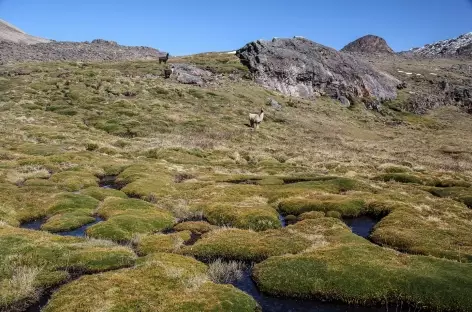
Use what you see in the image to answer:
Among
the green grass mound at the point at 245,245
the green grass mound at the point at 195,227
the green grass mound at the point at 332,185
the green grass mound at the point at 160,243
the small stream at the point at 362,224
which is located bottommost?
the green grass mound at the point at 195,227

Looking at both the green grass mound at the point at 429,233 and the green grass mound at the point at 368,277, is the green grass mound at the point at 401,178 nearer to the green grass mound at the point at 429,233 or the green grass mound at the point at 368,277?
the green grass mound at the point at 429,233

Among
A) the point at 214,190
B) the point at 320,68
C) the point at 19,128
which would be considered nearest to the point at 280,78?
the point at 320,68

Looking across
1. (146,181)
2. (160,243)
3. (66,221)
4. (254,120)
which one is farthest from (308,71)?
(160,243)

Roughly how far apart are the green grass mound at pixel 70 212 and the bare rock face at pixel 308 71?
13045cm

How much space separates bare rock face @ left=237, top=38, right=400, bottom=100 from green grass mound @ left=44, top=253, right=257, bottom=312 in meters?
143

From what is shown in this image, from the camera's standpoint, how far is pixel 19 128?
237 ft

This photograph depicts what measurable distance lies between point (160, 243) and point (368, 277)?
1241 cm

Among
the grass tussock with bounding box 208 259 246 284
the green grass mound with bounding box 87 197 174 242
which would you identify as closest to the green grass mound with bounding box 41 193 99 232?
the green grass mound with bounding box 87 197 174 242

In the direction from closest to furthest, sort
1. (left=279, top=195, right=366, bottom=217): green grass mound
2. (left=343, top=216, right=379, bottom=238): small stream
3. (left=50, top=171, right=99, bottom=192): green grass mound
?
(left=343, top=216, right=379, bottom=238): small stream
(left=279, top=195, right=366, bottom=217): green grass mound
(left=50, top=171, right=99, bottom=192): green grass mound

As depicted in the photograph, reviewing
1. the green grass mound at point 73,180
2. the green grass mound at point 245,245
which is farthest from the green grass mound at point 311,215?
the green grass mound at point 73,180

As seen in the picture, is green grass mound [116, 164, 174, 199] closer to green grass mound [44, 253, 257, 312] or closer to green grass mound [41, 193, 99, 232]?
green grass mound [41, 193, 99, 232]

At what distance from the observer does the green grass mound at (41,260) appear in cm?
1770

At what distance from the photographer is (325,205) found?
3431 centimetres

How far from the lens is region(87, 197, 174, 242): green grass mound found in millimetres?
26344
